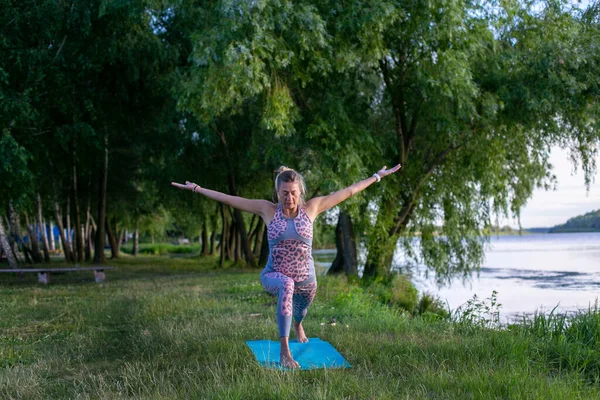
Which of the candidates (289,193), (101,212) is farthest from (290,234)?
(101,212)

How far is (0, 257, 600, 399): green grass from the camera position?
17.0 ft

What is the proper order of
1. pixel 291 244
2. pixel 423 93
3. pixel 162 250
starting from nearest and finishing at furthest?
1. pixel 291 244
2. pixel 423 93
3. pixel 162 250

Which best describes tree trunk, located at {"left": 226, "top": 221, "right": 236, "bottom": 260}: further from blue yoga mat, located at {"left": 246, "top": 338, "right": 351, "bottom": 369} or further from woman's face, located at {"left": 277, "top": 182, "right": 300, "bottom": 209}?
woman's face, located at {"left": 277, "top": 182, "right": 300, "bottom": 209}

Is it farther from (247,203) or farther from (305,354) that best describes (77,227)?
(305,354)

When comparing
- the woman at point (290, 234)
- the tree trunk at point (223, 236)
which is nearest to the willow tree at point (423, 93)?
the woman at point (290, 234)

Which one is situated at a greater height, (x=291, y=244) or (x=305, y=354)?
(x=291, y=244)

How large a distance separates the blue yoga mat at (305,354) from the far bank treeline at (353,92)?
7.36 meters

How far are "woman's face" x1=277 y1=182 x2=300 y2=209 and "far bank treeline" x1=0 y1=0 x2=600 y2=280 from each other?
7.12 metres

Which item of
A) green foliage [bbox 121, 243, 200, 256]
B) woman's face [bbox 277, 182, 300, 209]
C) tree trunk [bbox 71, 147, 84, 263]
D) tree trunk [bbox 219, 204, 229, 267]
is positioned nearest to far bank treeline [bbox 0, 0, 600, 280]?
tree trunk [bbox 71, 147, 84, 263]

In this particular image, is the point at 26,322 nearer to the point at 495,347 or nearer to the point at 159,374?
the point at 159,374

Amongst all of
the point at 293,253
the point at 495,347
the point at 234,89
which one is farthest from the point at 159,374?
the point at 234,89

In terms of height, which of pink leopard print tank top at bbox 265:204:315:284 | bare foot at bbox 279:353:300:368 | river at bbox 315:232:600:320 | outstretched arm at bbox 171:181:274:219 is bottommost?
river at bbox 315:232:600:320

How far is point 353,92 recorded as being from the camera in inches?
687

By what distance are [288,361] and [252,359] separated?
0.40 metres
